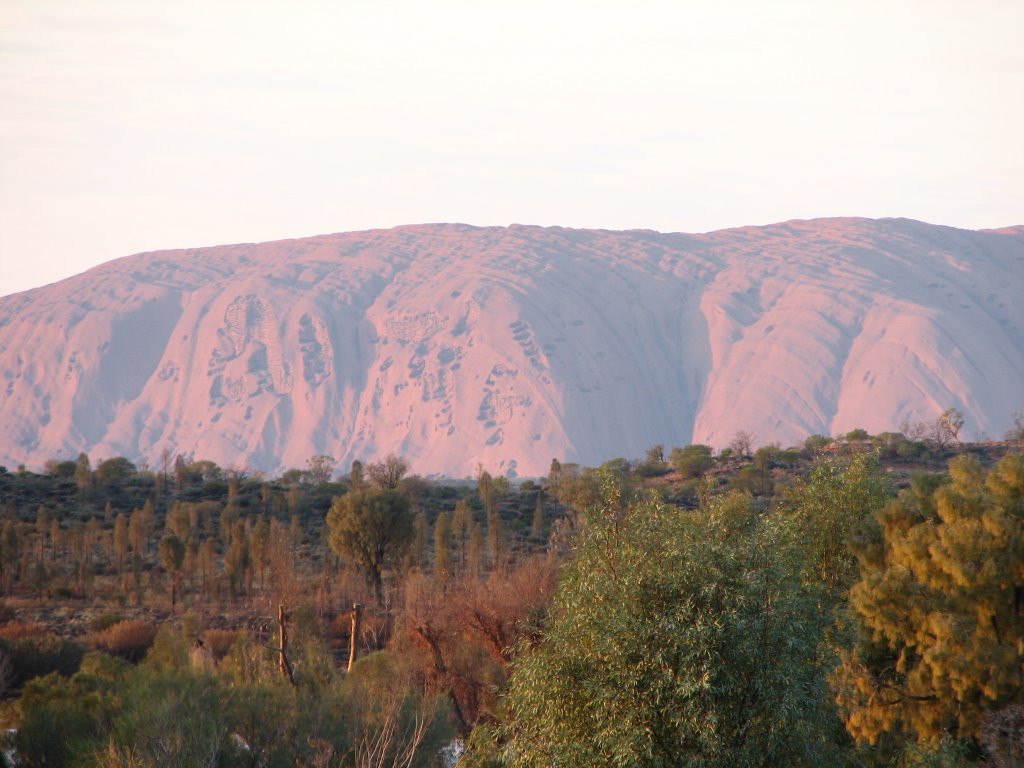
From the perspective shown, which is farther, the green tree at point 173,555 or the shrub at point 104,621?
the green tree at point 173,555

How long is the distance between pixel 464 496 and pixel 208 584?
31686 millimetres

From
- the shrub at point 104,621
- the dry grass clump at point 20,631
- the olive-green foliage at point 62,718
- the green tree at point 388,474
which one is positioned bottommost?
the green tree at point 388,474

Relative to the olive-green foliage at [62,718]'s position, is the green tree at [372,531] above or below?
below

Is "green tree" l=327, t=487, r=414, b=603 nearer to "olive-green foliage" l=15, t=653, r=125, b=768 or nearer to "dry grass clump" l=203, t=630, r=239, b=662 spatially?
"dry grass clump" l=203, t=630, r=239, b=662

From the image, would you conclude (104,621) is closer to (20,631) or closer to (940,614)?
(20,631)

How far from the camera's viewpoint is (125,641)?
4038 cm

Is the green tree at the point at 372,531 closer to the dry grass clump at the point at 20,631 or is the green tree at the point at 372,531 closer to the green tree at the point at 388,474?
the dry grass clump at the point at 20,631

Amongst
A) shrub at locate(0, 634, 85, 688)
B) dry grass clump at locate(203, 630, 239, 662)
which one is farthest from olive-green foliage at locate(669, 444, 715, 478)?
shrub at locate(0, 634, 85, 688)

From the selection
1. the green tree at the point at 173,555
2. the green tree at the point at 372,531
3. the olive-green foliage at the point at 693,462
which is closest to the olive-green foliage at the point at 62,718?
the green tree at the point at 173,555

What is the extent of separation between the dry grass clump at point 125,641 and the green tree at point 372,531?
14.7 metres

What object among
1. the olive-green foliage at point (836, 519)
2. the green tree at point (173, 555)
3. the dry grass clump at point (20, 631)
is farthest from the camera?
the green tree at point (173, 555)

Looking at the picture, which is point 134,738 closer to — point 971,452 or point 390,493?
point 390,493

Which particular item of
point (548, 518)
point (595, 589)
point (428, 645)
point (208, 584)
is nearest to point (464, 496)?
point (548, 518)

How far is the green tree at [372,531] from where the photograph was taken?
55.5m
